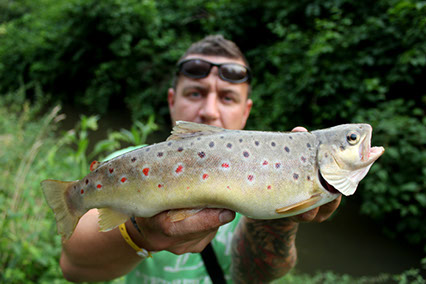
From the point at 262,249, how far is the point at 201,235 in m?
0.63

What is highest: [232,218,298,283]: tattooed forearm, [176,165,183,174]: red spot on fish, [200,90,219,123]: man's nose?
[176,165,183,174]: red spot on fish

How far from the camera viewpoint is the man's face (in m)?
2.40

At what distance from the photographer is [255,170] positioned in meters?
1.27

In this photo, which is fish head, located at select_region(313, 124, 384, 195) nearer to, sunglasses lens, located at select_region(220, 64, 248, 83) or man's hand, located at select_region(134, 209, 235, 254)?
man's hand, located at select_region(134, 209, 235, 254)

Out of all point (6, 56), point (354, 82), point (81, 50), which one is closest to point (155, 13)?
point (81, 50)

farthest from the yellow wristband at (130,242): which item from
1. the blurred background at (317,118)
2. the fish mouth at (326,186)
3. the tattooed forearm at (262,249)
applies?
the blurred background at (317,118)

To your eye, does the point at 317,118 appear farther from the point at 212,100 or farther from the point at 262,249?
the point at 262,249

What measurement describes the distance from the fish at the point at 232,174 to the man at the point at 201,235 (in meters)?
Answer: 0.10

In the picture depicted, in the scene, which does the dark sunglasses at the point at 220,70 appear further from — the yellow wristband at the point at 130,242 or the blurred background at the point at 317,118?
the blurred background at the point at 317,118

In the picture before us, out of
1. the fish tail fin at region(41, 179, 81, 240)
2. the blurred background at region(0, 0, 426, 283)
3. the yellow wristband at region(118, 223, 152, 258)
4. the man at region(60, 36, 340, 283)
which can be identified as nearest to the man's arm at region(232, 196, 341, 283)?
the man at region(60, 36, 340, 283)

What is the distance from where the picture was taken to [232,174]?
1.27 m

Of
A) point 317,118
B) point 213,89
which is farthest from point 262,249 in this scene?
point 317,118

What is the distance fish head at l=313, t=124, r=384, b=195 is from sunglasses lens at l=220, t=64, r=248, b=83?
4.14 feet

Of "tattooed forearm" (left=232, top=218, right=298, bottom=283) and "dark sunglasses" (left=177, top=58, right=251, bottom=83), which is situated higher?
"dark sunglasses" (left=177, top=58, right=251, bottom=83)
